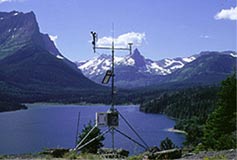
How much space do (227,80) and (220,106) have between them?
1.83 m

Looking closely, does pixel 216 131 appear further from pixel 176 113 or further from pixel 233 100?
pixel 176 113

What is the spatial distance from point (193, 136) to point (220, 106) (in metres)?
34.5

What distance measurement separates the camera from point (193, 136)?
62969 mm

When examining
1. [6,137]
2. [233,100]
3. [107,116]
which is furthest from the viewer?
[6,137]

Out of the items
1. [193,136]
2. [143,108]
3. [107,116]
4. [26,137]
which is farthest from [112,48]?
[143,108]

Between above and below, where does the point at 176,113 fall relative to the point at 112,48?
below

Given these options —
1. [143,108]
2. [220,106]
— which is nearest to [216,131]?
[220,106]

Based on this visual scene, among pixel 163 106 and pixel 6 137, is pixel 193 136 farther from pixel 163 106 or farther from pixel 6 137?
pixel 163 106

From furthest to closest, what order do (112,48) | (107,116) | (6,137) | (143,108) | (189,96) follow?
(143,108) → (189,96) → (6,137) → (112,48) → (107,116)

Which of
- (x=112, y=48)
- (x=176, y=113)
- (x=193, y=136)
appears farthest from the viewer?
(x=176, y=113)

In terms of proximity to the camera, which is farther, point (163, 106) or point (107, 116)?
point (163, 106)

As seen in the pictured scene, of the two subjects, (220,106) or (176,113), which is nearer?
(220,106)

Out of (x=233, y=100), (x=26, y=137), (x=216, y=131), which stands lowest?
(x=26, y=137)

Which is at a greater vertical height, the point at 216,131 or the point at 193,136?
the point at 216,131
